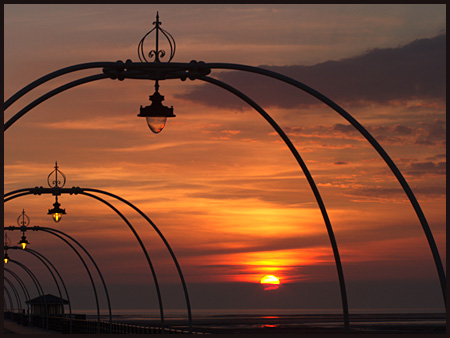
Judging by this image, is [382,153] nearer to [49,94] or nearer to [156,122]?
[156,122]

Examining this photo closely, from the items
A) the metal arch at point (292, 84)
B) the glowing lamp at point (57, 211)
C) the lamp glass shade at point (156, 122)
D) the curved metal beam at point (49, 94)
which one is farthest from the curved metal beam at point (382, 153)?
the glowing lamp at point (57, 211)

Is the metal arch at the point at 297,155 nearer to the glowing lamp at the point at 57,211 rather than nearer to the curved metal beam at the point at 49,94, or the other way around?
the curved metal beam at the point at 49,94

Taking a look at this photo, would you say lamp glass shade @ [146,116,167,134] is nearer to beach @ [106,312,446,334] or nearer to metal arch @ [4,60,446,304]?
metal arch @ [4,60,446,304]

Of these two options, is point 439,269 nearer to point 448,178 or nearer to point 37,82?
point 448,178

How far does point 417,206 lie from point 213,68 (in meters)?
4.07

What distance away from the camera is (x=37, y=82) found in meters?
13.5

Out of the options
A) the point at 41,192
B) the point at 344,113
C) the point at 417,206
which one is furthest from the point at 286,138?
the point at 41,192

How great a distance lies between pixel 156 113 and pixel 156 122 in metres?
0.16

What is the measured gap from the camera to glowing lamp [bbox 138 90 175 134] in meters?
14.6

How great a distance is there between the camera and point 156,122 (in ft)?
48.1

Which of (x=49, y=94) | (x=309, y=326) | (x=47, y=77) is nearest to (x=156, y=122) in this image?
(x=49, y=94)

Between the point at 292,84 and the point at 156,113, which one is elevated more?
the point at 292,84

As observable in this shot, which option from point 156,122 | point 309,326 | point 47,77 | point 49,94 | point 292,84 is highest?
point 309,326

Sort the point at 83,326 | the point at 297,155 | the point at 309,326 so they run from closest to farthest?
the point at 297,155 → the point at 83,326 → the point at 309,326
